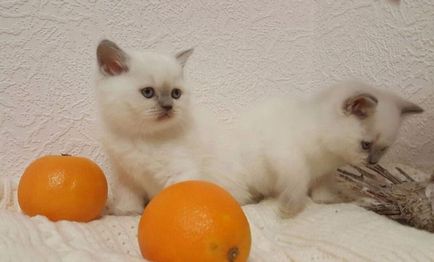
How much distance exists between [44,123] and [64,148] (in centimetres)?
9

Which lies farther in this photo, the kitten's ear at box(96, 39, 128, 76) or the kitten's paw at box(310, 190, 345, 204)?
the kitten's paw at box(310, 190, 345, 204)

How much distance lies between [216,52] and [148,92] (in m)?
0.46

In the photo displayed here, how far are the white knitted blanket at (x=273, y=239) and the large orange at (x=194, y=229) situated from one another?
6cm

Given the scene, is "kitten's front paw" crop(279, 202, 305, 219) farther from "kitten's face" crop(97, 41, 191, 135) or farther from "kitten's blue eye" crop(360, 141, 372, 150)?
"kitten's face" crop(97, 41, 191, 135)

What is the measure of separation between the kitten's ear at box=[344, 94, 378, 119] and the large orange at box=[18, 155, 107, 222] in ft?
2.07

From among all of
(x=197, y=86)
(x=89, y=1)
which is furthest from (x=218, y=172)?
(x=89, y=1)

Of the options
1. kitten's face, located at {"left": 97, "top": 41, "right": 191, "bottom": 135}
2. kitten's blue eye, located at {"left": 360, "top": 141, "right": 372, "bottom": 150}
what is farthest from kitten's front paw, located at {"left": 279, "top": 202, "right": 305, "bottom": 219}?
kitten's face, located at {"left": 97, "top": 41, "right": 191, "bottom": 135}

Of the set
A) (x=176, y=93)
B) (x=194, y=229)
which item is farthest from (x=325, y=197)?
(x=194, y=229)

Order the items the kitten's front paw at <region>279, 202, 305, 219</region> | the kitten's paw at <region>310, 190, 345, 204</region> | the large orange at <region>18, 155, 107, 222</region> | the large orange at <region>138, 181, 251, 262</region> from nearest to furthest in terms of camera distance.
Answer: the large orange at <region>138, 181, 251, 262</region>
the large orange at <region>18, 155, 107, 222</region>
the kitten's front paw at <region>279, 202, 305, 219</region>
the kitten's paw at <region>310, 190, 345, 204</region>

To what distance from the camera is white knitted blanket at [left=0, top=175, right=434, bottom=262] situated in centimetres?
69

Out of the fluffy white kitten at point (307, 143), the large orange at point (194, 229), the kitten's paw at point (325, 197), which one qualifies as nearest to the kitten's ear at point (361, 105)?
the fluffy white kitten at point (307, 143)

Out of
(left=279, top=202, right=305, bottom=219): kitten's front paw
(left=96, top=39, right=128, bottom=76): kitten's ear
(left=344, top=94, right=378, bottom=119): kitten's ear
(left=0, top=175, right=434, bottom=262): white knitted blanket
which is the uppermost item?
(left=96, top=39, right=128, bottom=76): kitten's ear

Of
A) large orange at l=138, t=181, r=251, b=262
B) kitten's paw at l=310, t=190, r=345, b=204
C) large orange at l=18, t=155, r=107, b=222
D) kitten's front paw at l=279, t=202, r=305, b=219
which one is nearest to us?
large orange at l=138, t=181, r=251, b=262

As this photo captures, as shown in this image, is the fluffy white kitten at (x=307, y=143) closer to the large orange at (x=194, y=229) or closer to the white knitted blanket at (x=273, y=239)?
the white knitted blanket at (x=273, y=239)
